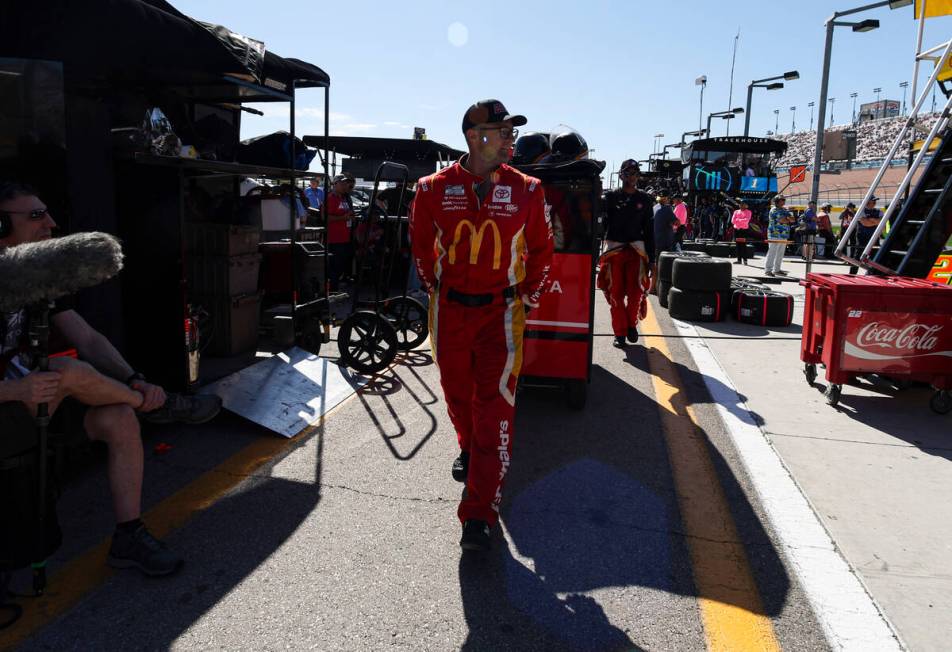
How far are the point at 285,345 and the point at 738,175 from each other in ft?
75.3

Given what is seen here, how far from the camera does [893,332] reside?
5254 millimetres

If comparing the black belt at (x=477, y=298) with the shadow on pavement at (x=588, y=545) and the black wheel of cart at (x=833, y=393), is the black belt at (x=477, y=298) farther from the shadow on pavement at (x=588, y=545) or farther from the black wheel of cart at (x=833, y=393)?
the black wheel of cart at (x=833, y=393)

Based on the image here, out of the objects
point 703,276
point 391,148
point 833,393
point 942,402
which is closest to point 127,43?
point 833,393

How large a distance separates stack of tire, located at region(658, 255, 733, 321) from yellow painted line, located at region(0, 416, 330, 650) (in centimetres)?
627

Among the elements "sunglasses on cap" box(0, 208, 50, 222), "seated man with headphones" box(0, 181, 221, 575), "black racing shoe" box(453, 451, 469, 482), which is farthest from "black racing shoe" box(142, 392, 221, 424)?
"black racing shoe" box(453, 451, 469, 482)

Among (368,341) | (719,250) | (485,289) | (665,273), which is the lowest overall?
(368,341)

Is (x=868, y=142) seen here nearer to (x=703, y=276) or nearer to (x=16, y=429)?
(x=703, y=276)

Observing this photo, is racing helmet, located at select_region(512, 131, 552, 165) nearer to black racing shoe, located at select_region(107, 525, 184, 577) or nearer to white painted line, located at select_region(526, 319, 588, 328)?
white painted line, located at select_region(526, 319, 588, 328)

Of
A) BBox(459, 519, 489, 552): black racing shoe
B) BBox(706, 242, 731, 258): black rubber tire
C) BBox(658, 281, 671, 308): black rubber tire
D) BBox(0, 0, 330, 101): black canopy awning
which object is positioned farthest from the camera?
BBox(706, 242, 731, 258): black rubber tire

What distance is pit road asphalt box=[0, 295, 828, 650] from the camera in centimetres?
253

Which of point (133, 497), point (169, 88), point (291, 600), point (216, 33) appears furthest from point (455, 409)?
point (169, 88)

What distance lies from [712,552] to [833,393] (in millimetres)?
2993

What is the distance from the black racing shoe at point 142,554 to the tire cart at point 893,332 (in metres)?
4.91

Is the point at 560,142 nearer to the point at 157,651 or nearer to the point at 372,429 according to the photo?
the point at 372,429
